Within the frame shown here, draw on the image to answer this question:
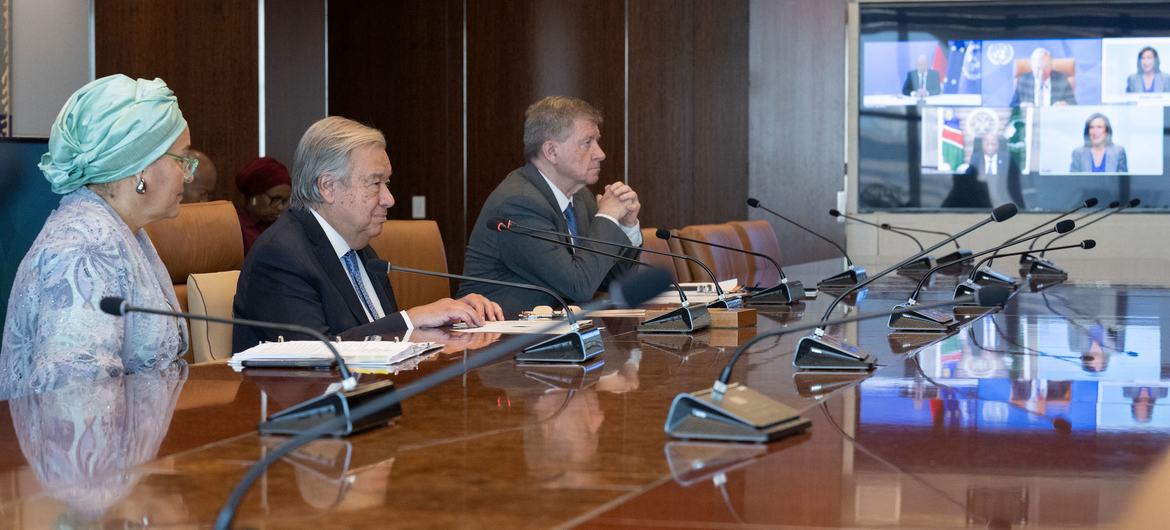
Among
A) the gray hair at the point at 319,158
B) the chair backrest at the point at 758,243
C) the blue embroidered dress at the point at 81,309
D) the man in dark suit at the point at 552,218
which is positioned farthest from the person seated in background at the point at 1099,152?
the blue embroidered dress at the point at 81,309

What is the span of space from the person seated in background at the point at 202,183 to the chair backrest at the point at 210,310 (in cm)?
192

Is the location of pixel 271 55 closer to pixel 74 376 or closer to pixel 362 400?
pixel 74 376

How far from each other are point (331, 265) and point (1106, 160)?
618cm

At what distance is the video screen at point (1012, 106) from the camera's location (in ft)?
25.6

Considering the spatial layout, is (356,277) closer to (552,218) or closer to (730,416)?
(552,218)

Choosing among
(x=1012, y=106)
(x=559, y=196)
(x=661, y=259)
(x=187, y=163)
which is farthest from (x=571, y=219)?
(x=1012, y=106)

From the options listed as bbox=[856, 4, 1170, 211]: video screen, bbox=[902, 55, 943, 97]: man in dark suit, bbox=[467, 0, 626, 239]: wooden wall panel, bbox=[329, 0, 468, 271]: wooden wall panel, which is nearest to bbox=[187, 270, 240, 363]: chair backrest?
bbox=[467, 0, 626, 239]: wooden wall panel

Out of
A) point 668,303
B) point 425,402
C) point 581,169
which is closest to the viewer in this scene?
point 425,402

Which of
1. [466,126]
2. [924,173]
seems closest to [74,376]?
[466,126]

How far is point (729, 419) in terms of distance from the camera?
150 centimetres

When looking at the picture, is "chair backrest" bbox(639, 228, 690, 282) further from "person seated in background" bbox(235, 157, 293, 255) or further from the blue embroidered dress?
the blue embroidered dress

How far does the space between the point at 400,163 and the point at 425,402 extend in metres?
5.23

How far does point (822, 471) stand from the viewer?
1.33m

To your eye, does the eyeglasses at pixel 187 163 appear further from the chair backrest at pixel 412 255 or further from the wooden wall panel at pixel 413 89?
the wooden wall panel at pixel 413 89
